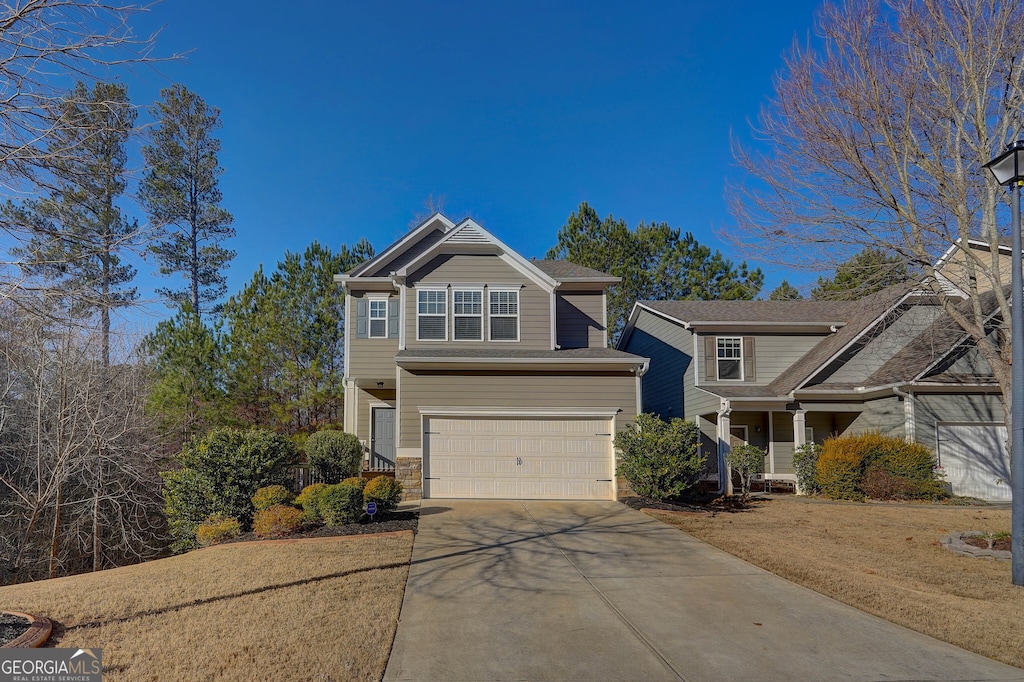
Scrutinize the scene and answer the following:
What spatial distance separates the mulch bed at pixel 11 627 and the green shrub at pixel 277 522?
4.74m

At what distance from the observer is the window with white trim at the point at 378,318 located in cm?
1961

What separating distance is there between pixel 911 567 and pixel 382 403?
1458 centimetres

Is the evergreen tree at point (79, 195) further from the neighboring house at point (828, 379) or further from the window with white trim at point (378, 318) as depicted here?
the neighboring house at point (828, 379)

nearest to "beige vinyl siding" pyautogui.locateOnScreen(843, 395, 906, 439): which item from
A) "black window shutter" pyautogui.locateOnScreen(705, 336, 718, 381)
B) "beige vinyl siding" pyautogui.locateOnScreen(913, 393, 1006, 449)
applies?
"beige vinyl siding" pyautogui.locateOnScreen(913, 393, 1006, 449)

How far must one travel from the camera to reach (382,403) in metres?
20.2

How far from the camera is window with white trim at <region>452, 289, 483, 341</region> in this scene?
17453 mm

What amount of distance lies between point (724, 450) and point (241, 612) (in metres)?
15.1

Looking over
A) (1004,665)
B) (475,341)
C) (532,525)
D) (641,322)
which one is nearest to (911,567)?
(1004,665)

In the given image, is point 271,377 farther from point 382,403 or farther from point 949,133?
point 949,133

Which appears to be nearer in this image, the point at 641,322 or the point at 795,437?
the point at 795,437

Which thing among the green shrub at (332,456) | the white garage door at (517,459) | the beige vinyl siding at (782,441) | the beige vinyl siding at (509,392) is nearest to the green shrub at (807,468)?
the beige vinyl siding at (782,441)

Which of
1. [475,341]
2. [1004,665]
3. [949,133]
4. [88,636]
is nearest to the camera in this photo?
[1004,665]

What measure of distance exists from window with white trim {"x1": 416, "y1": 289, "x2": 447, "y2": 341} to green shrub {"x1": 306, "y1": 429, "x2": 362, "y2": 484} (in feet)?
11.1

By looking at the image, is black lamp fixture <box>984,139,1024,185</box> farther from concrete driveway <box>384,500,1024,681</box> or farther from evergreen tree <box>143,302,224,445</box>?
evergreen tree <box>143,302,224,445</box>
